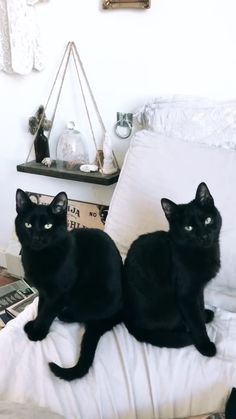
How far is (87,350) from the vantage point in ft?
3.05

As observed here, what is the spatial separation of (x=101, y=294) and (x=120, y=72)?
1.02m

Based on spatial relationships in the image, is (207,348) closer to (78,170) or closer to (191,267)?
(191,267)

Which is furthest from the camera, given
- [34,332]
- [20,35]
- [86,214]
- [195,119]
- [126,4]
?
[86,214]

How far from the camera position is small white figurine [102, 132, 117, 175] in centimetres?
174

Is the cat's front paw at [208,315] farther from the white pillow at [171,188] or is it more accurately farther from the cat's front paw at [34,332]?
the cat's front paw at [34,332]

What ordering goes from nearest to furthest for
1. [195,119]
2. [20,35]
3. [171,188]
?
[171,188] → [195,119] → [20,35]

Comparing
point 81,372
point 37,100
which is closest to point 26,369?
point 81,372

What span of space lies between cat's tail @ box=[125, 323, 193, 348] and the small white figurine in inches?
35.4

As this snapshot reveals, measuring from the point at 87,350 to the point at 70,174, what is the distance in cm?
A: 98

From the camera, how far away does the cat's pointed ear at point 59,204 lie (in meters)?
1.06

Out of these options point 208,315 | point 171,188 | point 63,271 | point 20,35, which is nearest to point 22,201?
point 63,271

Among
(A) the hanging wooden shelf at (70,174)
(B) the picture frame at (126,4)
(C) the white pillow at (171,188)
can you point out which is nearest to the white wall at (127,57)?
(B) the picture frame at (126,4)

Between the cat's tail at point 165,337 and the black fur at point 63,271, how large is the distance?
92 mm

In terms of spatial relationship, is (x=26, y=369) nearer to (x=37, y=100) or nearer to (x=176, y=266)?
(x=176, y=266)
